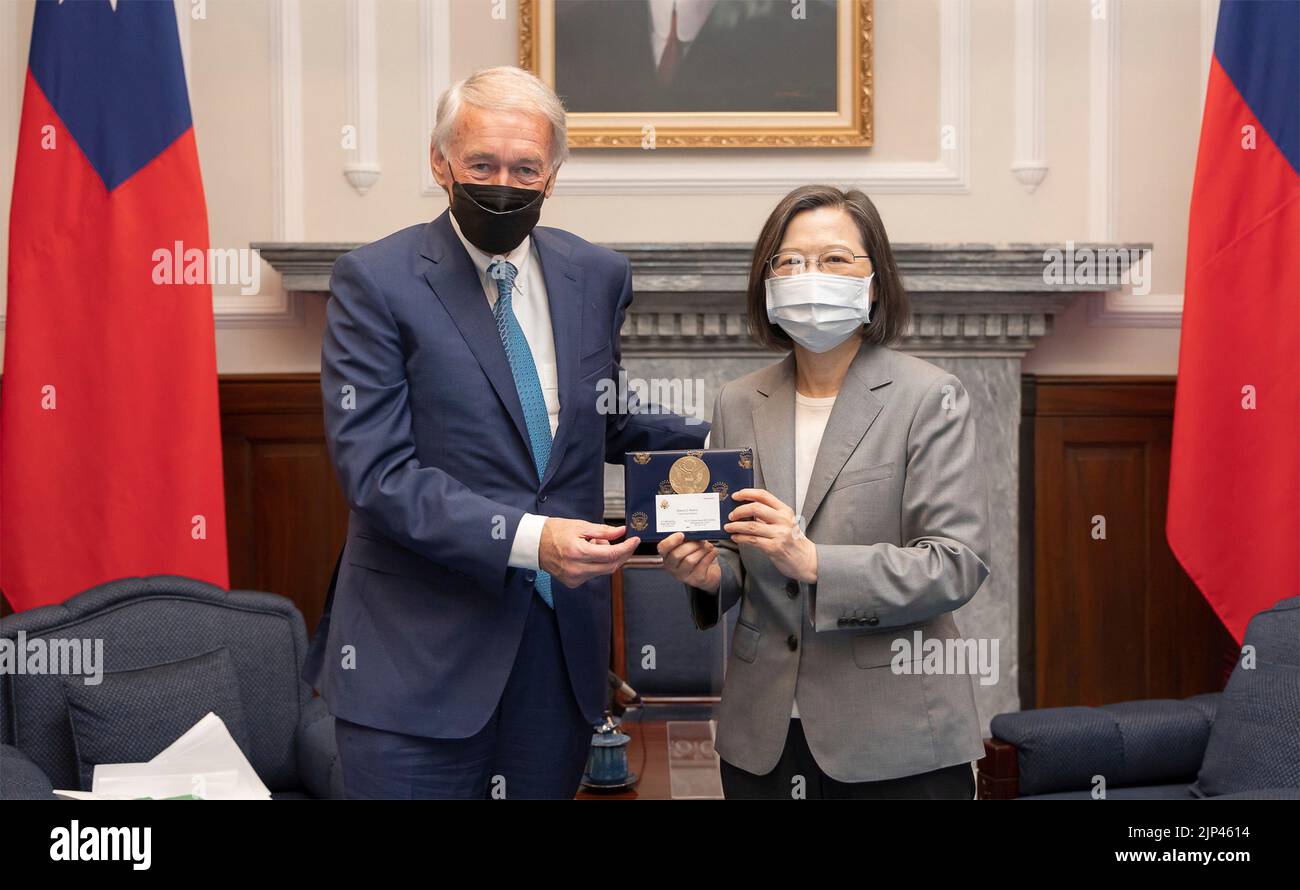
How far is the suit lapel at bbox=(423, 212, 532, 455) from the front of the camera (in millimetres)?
1721

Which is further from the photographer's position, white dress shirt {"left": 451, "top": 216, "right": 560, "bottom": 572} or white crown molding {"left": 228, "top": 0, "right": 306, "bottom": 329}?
white crown molding {"left": 228, "top": 0, "right": 306, "bottom": 329}

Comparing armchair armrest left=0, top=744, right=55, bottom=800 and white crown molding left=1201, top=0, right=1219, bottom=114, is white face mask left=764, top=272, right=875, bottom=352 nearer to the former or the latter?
armchair armrest left=0, top=744, right=55, bottom=800

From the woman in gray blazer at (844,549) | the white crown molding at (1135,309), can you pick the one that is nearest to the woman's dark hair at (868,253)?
the woman in gray blazer at (844,549)

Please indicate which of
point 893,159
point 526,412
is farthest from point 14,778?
point 893,159

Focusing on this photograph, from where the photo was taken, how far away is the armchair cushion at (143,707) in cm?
275

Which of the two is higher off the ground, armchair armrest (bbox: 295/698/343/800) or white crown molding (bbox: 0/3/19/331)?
white crown molding (bbox: 0/3/19/331)

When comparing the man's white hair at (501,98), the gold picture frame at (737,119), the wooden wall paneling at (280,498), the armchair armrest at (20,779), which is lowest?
the armchair armrest at (20,779)

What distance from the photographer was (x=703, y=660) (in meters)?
3.21

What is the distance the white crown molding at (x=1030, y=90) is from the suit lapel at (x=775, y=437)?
218cm

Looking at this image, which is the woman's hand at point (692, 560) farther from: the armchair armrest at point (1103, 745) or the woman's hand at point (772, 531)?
the armchair armrest at point (1103, 745)

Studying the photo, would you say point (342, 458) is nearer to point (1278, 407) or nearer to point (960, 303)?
point (960, 303)

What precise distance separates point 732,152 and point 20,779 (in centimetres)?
262

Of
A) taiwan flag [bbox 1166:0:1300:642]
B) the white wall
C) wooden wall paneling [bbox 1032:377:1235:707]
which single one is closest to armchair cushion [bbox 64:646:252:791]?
the white wall

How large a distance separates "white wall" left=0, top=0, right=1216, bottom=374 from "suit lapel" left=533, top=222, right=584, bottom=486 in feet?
6.39
